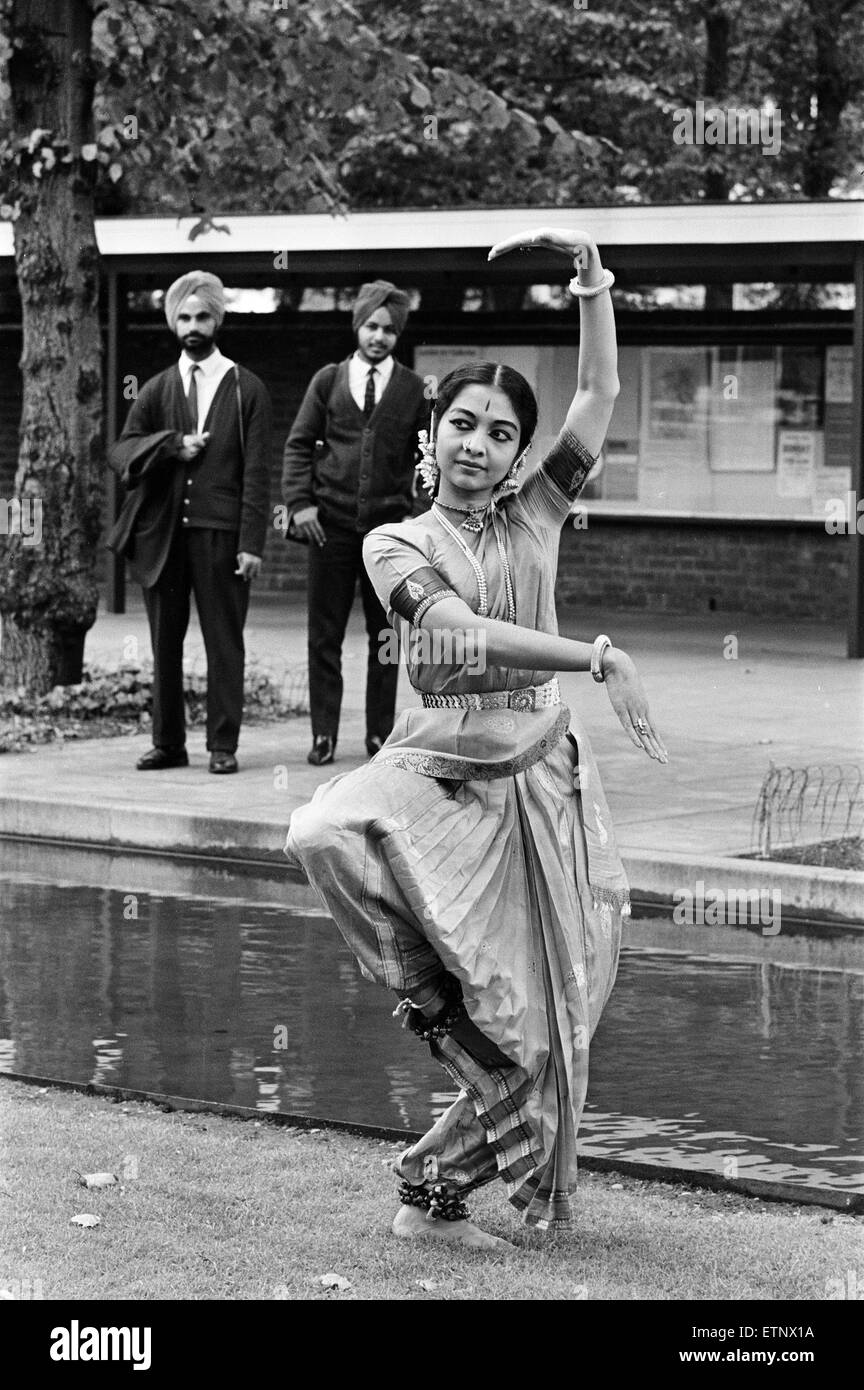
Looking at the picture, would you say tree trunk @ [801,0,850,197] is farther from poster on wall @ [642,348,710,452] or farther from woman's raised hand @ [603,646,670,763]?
woman's raised hand @ [603,646,670,763]

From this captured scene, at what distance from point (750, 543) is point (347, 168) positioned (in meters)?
10.6

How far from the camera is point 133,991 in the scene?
753cm

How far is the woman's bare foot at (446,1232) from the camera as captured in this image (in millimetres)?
4770

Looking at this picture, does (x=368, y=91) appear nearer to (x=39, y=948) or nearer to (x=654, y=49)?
(x=39, y=948)

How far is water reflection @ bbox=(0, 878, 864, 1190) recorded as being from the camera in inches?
235

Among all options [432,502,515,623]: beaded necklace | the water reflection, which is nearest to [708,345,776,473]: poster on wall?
the water reflection

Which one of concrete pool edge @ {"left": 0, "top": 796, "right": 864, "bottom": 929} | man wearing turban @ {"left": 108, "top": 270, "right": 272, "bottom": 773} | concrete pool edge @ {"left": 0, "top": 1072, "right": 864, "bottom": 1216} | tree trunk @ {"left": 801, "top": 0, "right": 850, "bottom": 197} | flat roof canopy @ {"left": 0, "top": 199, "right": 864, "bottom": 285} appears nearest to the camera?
concrete pool edge @ {"left": 0, "top": 1072, "right": 864, "bottom": 1216}

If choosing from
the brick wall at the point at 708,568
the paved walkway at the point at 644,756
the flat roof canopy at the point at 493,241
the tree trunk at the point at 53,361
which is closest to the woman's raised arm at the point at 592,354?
the paved walkway at the point at 644,756

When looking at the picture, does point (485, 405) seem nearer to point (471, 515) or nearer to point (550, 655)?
point (471, 515)

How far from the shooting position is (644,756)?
38.4 ft

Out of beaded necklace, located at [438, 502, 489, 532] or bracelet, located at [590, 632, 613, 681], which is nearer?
bracelet, located at [590, 632, 613, 681]
